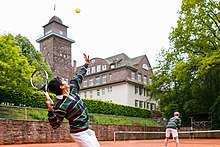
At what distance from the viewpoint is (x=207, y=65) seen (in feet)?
86.1

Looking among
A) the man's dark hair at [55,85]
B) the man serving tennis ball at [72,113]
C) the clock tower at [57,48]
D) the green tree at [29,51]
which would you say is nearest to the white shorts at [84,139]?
the man serving tennis ball at [72,113]

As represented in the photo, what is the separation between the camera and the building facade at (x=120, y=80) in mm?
49844

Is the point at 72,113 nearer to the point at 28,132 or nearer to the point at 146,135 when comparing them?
the point at 28,132

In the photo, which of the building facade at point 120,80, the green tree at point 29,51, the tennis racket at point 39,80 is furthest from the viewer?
the building facade at point 120,80

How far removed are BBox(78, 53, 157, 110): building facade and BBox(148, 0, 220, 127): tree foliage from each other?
10853 millimetres

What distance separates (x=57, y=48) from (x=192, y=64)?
108 feet

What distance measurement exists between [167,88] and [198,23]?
1103 centimetres

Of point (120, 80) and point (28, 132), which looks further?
point (120, 80)

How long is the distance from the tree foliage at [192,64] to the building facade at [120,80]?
1085cm

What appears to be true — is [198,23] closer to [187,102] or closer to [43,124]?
[187,102]

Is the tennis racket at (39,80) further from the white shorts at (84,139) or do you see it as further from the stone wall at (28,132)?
the stone wall at (28,132)

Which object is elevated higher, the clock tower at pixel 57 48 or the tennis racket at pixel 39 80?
the clock tower at pixel 57 48

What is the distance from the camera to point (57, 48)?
5581 cm

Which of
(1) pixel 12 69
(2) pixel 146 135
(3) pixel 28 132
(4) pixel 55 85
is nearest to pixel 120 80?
(2) pixel 146 135
